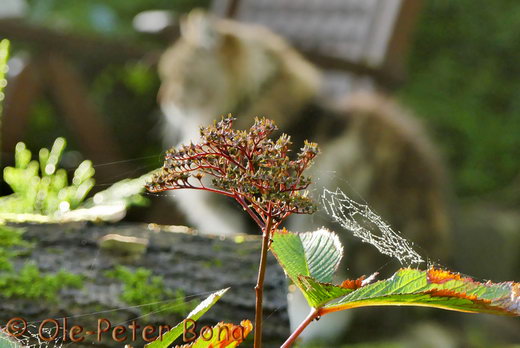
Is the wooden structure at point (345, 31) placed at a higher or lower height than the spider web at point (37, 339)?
higher

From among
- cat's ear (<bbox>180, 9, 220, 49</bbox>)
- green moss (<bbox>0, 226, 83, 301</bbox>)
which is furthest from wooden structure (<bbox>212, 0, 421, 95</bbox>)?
green moss (<bbox>0, 226, 83, 301</bbox>)

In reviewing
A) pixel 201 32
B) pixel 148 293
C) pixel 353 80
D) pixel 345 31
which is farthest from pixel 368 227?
pixel 345 31

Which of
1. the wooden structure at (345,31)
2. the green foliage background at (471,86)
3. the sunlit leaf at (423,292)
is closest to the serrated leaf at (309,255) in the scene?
the sunlit leaf at (423,292)

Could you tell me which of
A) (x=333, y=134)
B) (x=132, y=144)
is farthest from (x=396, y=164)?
(x=132, y=144)

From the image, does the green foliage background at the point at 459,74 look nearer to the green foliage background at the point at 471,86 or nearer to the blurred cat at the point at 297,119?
the green foliage background at the point at 471,86

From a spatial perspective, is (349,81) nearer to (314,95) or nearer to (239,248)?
(314,95)

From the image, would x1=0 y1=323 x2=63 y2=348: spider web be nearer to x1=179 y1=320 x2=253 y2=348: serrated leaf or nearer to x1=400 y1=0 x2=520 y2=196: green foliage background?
x1=179 y1=320 x2=253 y2=348: serrated leaf

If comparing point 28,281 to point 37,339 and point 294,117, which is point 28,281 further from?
point 294,117
